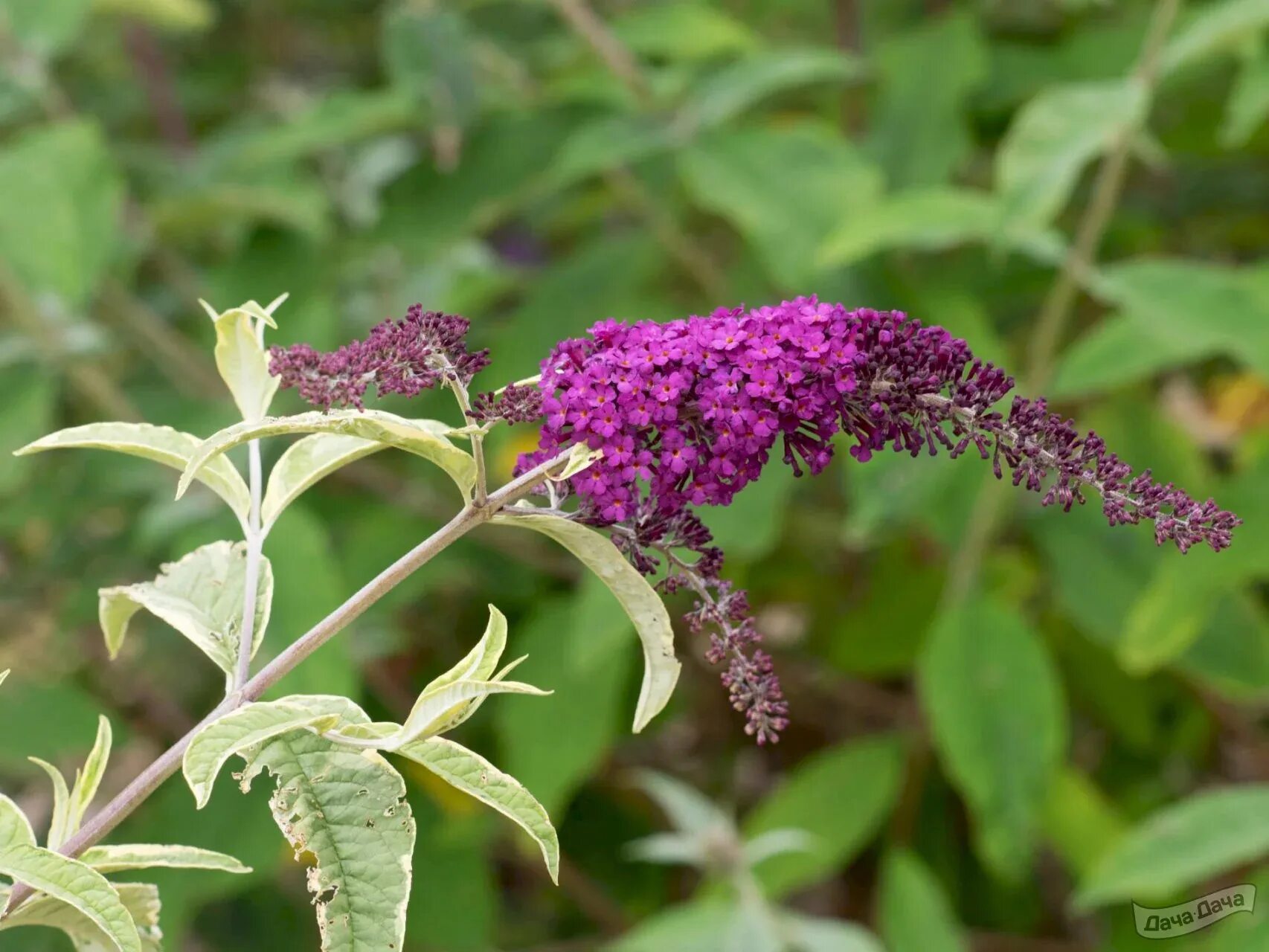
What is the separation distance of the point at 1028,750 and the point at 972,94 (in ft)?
3.50

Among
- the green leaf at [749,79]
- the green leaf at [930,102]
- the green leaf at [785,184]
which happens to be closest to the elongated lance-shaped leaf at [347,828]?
the green leaf at [785,184]

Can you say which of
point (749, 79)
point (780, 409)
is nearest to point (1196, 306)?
point (749, 79)

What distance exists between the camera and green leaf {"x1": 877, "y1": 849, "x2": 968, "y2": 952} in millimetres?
1724

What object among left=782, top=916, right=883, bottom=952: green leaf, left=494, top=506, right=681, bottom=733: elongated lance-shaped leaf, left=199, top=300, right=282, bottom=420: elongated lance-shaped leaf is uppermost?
left=199, top=300, right=282, bottom=420: elongated lance-shaped leaf

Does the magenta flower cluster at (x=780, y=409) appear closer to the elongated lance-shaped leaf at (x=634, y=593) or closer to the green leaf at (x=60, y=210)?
the elongated lance-shaped leaf at (x=634, y=593)

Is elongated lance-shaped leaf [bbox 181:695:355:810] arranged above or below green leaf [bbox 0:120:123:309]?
below

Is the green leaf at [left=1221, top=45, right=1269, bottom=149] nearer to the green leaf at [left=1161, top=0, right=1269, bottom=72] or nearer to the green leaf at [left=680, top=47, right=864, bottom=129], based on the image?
the green leaf at [left=1161, top=0, right=1269, bottom=72]

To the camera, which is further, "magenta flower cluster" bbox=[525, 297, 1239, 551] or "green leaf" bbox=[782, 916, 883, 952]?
"green leaf" bbox=[782, 916, 883, 952]

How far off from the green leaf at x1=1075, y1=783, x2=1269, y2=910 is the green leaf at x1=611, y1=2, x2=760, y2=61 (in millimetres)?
1196

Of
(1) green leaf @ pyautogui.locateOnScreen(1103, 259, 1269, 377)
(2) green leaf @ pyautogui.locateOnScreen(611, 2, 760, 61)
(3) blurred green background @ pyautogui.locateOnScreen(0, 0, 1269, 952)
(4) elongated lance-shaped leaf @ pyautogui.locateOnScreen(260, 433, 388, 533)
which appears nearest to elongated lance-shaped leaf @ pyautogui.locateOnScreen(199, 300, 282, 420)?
(4) elongated lance-shaped leaf @ pyautogui.locateOnScreen(260, 433, 388, 533)

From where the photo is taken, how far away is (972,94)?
216 cm

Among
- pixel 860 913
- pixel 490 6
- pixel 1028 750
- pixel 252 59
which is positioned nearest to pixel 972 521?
pixel 1028 750

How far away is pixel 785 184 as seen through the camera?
6.05 feet

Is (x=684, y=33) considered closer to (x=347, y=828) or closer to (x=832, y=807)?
(x=832, y=807)
